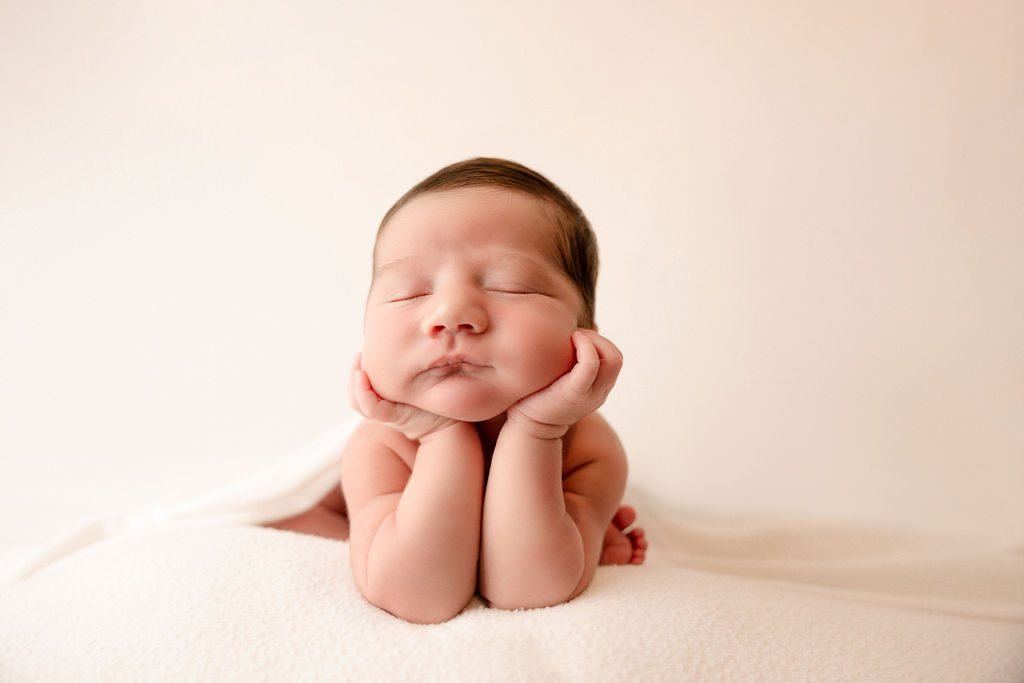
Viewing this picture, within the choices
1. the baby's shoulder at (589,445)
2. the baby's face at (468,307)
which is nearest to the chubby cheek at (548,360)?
the baby's face at (468,307)

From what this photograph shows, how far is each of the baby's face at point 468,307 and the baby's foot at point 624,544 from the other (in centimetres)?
41


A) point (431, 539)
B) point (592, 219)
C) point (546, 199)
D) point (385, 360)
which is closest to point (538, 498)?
point (431, 539)

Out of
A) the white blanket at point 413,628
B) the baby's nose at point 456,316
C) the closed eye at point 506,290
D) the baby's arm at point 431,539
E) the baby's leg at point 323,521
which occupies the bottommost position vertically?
the baby's leg at point 323,521

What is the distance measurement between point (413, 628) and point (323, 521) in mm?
568

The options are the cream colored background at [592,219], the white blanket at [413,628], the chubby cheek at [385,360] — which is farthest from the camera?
the cream colored background at [592,219]

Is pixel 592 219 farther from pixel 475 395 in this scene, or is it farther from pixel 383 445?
pixel 475 395

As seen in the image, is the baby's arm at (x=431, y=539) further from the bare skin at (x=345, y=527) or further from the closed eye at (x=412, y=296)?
the bare skin at (x=345, y=527)

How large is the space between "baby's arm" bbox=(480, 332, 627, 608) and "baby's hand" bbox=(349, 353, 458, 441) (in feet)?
0.28

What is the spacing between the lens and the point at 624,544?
124 cm

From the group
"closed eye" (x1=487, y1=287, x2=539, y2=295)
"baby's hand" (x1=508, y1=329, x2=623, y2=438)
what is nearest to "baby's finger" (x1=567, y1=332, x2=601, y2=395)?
"baby's hand" (x1=508, y1=329, x2=623, y2=438)

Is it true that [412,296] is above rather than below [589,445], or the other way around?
above

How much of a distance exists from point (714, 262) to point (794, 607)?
1077mm

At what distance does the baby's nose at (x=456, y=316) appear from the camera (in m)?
0.87

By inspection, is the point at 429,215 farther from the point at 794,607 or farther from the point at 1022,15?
the point at 1022,15
